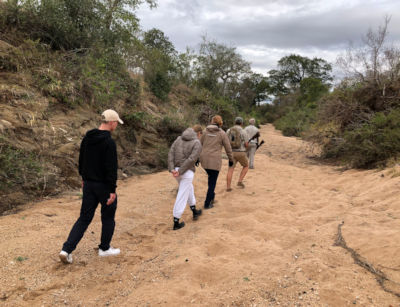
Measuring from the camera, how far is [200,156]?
18.3 feet

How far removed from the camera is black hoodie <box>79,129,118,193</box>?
10.8ft

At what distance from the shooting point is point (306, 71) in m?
57.7

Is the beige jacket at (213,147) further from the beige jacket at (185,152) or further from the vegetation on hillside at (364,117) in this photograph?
the vegetation on hillside at (364,117)

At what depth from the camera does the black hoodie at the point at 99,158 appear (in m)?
3.30

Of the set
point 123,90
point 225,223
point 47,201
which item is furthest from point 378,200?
point 123,90

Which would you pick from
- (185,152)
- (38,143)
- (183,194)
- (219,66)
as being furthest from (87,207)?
(219,66)

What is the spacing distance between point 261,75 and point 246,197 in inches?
2159

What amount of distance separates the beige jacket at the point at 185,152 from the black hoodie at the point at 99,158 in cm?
149

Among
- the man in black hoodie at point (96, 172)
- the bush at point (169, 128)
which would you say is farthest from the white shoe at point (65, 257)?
the bush at point (169, 128)

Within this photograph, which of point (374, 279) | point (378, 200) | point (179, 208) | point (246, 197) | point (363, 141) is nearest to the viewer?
point (374, 279)

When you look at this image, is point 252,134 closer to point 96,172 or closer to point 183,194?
point 183,194

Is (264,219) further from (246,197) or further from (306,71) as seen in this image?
(306,71)

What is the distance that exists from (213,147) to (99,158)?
2718 millimetres

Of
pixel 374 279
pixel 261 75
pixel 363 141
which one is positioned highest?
pixel 261 75
